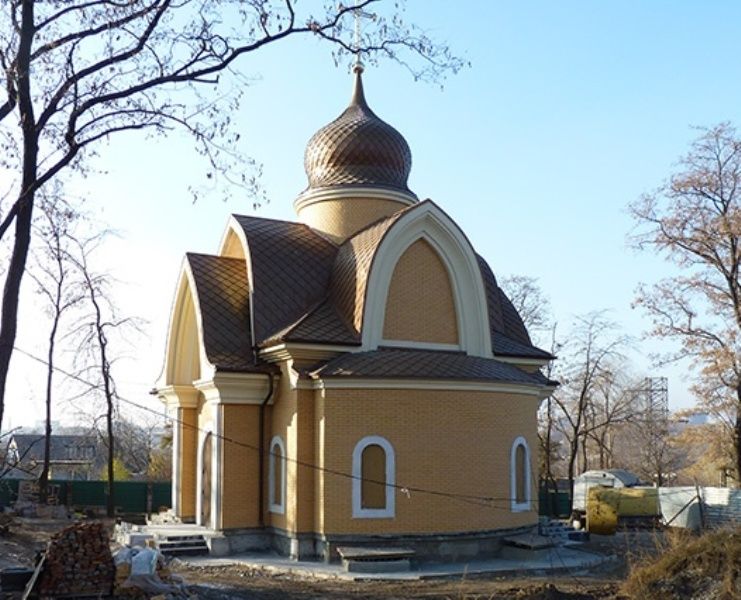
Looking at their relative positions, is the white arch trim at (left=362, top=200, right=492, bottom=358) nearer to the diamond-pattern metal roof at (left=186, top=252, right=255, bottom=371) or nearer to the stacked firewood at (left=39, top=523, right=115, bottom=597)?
the diamond-pattern metal roof at (left=186, top=252, right=255, bottom=371)

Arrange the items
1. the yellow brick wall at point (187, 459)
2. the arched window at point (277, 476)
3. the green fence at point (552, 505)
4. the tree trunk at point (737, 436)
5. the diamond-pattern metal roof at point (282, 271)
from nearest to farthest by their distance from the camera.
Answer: the arched window at point (277, 476)
the diamond-pattern metal roof at point (282, 271)
the yellow brick wall at point (187, 459)
the tree trunk at point (737, 436)
the green fence at point (552, 505)

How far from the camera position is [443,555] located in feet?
48.8

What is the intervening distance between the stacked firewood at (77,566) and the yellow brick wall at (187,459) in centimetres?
825

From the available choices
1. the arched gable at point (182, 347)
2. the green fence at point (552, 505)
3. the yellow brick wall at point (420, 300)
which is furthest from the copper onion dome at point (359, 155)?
the green fence at point (552, 505)

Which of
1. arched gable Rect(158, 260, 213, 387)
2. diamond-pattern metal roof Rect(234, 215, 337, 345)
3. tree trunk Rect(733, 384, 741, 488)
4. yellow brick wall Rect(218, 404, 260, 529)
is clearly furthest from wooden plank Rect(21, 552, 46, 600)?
tree trunk Rect(733, 384, 741, 488)

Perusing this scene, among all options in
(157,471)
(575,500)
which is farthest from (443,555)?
(157,471)

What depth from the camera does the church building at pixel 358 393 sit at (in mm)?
14898

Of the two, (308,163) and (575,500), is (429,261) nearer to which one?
(308,163)

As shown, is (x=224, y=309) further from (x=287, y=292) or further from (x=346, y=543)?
(x=346, y=543)

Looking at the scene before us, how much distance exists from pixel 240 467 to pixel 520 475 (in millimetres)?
5427

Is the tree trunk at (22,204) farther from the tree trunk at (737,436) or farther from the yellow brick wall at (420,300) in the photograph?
the tree trunk at (737,436)

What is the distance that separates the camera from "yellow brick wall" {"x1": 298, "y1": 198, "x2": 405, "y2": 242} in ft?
62.6

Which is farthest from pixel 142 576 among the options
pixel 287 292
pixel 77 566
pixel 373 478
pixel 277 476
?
pixel 287 292

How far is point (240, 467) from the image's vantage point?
16391 mm
